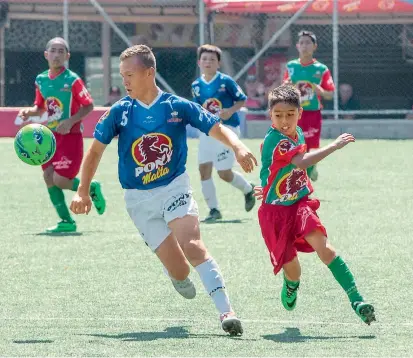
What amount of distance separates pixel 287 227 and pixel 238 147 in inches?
30.7

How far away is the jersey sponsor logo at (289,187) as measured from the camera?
7750 mm

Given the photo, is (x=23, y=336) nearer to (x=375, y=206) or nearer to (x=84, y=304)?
(x=84, y=304)

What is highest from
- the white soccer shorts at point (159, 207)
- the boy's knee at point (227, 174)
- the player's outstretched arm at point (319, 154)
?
the player's outstretched arm at point (319, 154)

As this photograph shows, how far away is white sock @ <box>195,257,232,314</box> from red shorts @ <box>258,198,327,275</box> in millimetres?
510

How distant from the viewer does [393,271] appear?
9609 mm

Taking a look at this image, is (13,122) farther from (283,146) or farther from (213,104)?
(283,146)

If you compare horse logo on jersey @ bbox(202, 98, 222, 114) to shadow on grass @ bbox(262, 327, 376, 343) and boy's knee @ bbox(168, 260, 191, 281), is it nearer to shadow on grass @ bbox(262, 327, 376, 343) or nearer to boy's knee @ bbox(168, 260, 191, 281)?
boy's knee @ bbox(168, 260, 191, 281)

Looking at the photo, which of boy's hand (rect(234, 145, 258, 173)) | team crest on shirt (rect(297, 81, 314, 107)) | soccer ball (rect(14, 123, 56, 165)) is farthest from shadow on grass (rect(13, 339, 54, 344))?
team crest on shirt (rect(297, 81, 314, 107))


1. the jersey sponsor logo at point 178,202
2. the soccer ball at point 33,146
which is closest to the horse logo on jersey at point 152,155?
the jersey sponsor logo at point 178,202

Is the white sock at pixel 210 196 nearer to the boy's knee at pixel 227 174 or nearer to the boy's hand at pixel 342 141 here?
the boy's knee at pixel 227 174

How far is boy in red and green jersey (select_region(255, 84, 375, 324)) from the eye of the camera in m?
7.56

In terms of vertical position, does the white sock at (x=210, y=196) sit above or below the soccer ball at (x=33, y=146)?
below

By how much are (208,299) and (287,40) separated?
60.9 ft

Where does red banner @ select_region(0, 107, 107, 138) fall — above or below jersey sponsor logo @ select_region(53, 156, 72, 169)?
below
